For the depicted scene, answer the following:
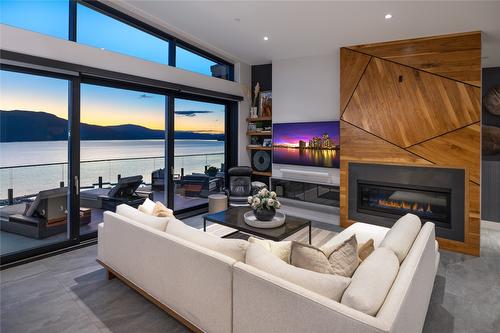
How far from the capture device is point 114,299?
101 inches

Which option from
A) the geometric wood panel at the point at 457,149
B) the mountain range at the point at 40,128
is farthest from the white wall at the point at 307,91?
the mountain range at the point at 40,128

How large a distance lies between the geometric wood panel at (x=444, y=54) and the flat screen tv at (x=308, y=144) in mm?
1408

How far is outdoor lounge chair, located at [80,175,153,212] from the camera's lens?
4281 millimetres

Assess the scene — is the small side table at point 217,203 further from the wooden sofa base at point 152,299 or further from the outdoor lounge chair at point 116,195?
the wooden sofa base at point 152,299

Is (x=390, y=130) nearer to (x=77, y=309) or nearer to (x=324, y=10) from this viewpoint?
(x=324, y=10)

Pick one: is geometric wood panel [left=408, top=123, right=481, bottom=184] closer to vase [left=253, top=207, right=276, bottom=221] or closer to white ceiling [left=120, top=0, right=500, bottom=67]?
white ceiling [left=120, top=0, right=500, bottom=67]

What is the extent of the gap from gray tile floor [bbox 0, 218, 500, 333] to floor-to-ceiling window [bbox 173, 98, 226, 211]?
233cm

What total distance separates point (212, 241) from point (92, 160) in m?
2.85

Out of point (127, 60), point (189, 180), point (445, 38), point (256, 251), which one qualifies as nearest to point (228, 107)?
point (189, 180)

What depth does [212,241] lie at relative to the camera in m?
2.04

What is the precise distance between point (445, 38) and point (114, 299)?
5227mm

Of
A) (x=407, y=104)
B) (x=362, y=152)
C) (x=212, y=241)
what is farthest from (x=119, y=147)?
(x=407, y=104)

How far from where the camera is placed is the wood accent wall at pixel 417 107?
3793mm

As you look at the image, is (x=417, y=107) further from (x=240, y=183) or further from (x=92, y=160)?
(x=92, y=160)
